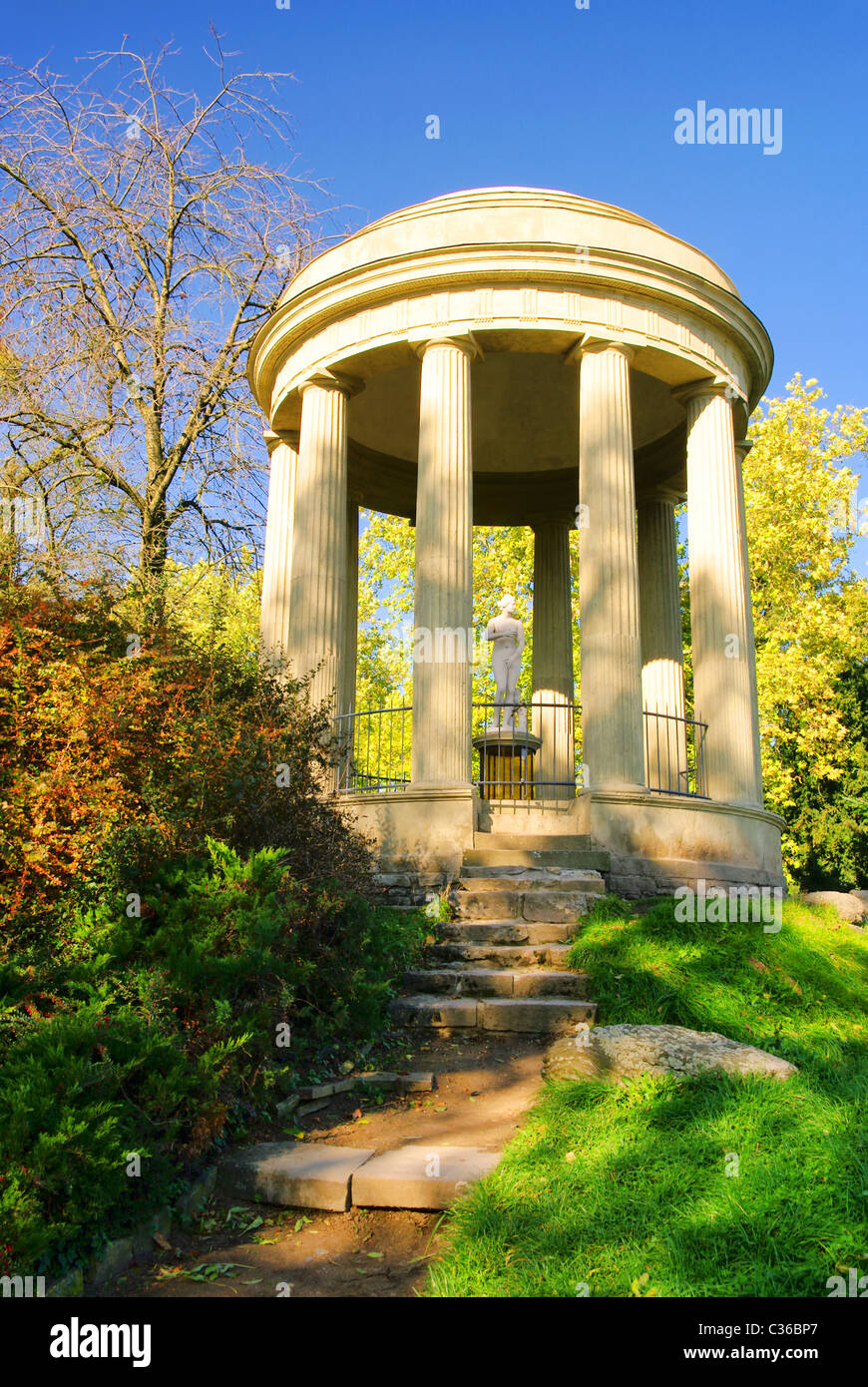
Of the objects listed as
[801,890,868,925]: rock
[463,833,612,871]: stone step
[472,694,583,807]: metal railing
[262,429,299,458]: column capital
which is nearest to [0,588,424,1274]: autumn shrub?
[463,833,612,871]: stone step

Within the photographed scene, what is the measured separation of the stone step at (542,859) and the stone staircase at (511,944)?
0.01 metres

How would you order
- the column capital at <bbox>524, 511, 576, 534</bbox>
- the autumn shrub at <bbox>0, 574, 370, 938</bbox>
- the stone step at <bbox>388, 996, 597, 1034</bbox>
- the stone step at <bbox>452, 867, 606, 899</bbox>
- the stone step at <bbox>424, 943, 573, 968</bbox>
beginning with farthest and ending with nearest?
1. the column capital at <bbox>524, 511, 576, 534</bbox>
2. the stone step at <bbox>452, 867, 606, 899</bbox>
3. the stone step at <bbox>424, 943, 573, 968</bbox>
4. the stone step at <bbox>388, 996, 597, 1034</bbox>
5. the autumn shrub at <bbox>0, 574, 370, 938</bbox>

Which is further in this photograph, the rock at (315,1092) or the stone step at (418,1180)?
the rock at (315,1092)

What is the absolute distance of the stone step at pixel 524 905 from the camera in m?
10.7

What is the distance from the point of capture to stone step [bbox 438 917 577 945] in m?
10.2

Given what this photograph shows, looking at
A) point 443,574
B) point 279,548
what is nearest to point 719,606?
point 443,574

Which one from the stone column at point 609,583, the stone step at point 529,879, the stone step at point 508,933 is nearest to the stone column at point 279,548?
the stone column at point 609,583

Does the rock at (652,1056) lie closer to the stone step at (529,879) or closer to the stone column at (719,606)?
the stone step at (529,879)

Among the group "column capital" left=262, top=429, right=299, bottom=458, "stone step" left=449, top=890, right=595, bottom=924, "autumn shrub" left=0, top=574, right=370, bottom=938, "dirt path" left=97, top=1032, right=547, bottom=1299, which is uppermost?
"column capital" left=262, top=429, right=299, bottom=458

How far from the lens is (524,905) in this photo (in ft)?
35.8

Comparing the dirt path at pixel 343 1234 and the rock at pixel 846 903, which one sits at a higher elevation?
the rock at pixel 846 903

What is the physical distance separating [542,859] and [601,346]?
7582 mm

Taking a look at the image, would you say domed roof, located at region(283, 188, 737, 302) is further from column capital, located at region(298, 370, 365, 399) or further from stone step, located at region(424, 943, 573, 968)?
stone step, located at region(424, 943, 573, 968)

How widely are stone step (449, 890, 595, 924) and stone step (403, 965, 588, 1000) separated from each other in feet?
3.90
